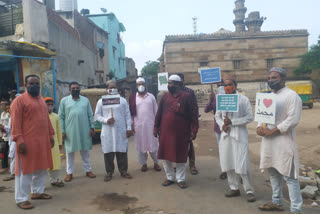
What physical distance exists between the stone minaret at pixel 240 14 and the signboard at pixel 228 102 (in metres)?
42.6

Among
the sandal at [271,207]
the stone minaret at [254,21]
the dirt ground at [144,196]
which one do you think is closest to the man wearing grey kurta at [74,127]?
the dirt ground at [144,196]

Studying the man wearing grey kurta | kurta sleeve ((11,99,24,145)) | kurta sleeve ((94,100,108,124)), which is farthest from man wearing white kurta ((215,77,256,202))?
kurta sleeve ((11,99,24,145))

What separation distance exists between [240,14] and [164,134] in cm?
4314

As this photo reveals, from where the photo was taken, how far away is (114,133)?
5.19 m

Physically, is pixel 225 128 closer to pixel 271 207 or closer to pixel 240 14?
pixel 271 207

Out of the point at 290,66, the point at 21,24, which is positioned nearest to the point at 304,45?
the point at 290,66

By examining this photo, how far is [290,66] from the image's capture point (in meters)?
29.2

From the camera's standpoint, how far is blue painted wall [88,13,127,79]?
24172 millimetres

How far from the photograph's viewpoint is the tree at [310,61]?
27.0 meters

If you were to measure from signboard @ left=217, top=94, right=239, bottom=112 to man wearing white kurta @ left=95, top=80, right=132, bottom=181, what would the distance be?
2.00m

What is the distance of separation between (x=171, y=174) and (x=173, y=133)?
0.76 m

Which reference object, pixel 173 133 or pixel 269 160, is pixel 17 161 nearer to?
pixel 173 133

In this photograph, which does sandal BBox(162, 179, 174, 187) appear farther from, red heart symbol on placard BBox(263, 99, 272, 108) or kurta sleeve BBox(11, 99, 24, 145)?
kurta sleeve BBox(11, 99, 24, 145)

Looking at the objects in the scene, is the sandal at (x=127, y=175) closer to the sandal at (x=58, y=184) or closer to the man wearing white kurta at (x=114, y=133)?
the man wearing white kurta at (x=114, y=133)
